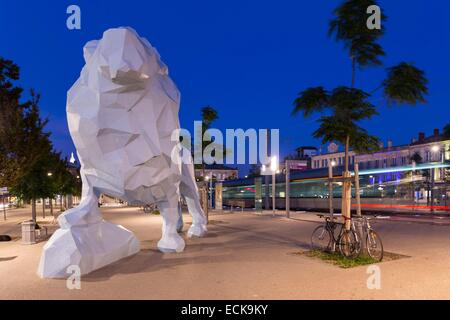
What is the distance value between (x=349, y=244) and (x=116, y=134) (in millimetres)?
6217

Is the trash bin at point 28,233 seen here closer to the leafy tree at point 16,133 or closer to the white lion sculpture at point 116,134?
the leafy tree at point 16,133

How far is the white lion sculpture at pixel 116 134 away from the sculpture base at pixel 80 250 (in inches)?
1.0

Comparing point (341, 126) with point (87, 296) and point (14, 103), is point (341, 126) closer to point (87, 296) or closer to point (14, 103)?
point (87, 296)

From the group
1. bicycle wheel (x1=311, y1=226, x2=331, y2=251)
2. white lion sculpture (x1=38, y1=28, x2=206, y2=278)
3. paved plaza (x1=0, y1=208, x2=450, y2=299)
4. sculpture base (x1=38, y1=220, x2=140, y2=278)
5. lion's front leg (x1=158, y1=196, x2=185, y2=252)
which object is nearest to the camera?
paved plaza (x1=0, y1=208, x2=450, y2=299)

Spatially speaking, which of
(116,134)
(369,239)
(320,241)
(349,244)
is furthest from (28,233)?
(369,239)

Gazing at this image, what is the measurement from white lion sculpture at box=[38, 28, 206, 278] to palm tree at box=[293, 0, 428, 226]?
427cm

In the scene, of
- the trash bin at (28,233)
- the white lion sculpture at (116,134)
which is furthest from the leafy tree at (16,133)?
the white lion sculpture at (116,134)

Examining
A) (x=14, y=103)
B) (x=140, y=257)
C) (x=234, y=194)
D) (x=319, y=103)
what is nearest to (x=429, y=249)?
(x=319, y=103)

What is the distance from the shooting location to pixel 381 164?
3014 cm

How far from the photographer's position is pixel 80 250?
29.0 ft

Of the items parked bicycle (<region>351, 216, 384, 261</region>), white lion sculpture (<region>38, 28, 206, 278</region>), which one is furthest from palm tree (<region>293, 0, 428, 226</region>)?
white lion sculpture (<region>38, 28, 206, 278</region>)

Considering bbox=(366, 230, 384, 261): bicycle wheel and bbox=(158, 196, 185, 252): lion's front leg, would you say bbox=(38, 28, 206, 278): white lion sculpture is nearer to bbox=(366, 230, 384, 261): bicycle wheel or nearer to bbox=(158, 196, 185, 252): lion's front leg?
bbox=(158, 196, 185, 252): lion's front leg

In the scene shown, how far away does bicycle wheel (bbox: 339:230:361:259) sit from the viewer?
10.2m
